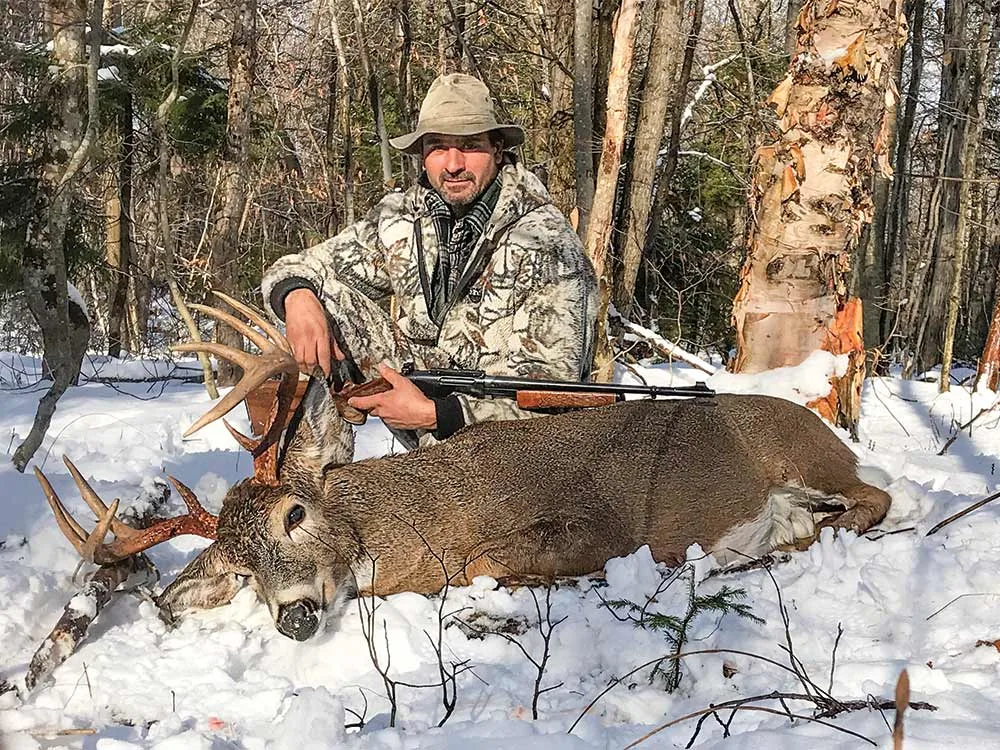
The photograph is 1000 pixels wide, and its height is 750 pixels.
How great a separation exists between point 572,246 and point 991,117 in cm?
1826

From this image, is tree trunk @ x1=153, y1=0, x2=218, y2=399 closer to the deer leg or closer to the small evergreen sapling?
the deer leg

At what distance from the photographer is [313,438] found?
3975mm

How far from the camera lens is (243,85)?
1074cm

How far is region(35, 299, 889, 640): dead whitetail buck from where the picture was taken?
3.62 m

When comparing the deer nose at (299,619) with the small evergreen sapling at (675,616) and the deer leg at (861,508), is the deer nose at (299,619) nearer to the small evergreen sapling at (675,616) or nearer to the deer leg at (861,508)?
the small evergreen sapling at (675,616)

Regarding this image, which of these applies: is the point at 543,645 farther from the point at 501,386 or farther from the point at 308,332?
the point at 308,332

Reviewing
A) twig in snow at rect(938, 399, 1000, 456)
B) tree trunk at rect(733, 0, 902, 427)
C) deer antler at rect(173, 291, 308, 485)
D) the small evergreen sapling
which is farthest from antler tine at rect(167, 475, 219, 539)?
twig in snow at rect(938, 399, 1000, 456)

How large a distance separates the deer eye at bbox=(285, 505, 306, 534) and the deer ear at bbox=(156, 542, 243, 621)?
257mm

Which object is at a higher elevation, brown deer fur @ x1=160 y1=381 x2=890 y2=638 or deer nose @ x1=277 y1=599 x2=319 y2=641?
brown deer fur @ x1=160 y1=381 x2=890 y2=638

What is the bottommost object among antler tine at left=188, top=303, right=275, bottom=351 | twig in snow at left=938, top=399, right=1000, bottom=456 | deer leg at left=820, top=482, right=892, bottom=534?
twig in snow at left=938, top=399, right=1000, bottom=456

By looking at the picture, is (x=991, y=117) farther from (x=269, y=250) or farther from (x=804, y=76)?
(x=804, y=76)

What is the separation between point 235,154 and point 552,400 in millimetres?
7628

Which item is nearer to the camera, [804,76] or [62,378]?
[804,76]

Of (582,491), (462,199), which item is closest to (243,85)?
(462,199)
